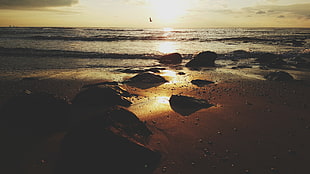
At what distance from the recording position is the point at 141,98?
28.5ft

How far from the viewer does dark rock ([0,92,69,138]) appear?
18.1 ft

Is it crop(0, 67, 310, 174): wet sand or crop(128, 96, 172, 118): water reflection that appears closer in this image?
crop(0, 67, 310, 174): wet sand

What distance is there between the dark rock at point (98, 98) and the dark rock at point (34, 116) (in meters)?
1.35

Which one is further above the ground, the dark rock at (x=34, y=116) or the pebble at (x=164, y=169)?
the dark rock at (x=34, y=116)

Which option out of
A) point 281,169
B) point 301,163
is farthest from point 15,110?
point 301,163

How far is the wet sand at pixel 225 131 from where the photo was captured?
14.5 feet

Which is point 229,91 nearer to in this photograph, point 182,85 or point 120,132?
point 182,85

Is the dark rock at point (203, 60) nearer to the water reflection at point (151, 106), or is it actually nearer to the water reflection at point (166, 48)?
the water reflection at point (166, 48)

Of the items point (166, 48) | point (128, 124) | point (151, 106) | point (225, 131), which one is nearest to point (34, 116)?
point (128, 124)

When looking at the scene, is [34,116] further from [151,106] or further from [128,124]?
[151,106]

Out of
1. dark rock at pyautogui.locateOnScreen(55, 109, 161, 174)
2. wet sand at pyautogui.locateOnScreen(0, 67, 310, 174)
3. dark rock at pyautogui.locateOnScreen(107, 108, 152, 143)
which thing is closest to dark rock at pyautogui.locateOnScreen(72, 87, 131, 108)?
wet sand at pyautogui.locateOnScreen(0, 67, 310, 174)

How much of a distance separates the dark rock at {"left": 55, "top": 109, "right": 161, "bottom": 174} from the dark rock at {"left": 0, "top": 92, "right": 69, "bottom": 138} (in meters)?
1.52

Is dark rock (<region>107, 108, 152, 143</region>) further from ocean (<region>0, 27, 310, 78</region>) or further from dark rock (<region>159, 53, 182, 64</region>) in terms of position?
dark rock (<region>159, 53, 182, 64</region>)

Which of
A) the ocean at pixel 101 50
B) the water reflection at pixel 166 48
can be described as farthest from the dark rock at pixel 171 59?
the water reflection at pixel 166 48
